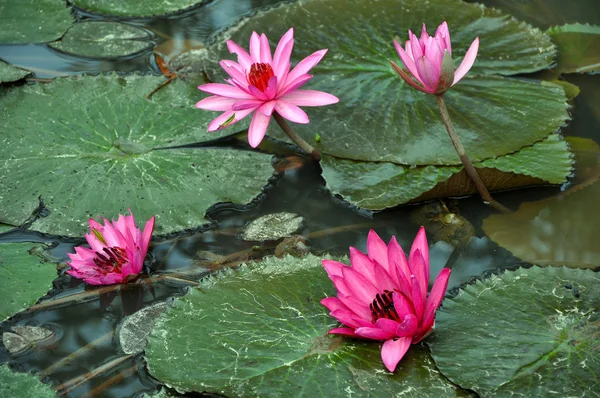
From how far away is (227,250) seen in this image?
2619 millimetres

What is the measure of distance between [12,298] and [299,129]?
1327 millimetres

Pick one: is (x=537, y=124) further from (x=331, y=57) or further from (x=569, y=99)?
(x=331, y=57)

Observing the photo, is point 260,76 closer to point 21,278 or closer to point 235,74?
point 235,74

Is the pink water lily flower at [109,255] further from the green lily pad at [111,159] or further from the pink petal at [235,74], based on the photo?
the pink petal at [235,74]

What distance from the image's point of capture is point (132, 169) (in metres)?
2.86

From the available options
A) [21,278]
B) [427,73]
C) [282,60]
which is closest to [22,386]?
[21,278]

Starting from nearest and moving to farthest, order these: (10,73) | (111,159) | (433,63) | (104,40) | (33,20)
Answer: (433,63)
(111,159)
(10,73)
(104,40)
(33,20)

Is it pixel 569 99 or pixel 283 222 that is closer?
pixel 283 222

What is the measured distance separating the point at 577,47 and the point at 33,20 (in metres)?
2.89

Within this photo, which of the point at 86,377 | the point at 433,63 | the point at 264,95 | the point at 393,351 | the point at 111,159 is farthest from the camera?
the point at 111,159

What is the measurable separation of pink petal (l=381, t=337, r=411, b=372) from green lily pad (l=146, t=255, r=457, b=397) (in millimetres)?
46

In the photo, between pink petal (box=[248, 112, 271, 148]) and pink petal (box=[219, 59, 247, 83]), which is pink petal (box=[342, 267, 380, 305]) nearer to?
pink petal (box=[248, 112, 271, 148])

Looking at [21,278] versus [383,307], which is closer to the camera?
[383,307]

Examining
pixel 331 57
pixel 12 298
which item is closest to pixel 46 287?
pixel 12 298
